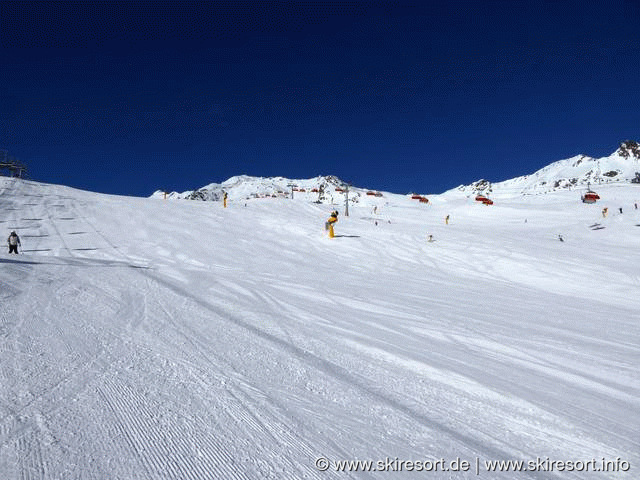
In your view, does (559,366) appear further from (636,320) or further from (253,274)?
(253,274)

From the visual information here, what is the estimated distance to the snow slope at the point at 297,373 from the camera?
2.87 metres

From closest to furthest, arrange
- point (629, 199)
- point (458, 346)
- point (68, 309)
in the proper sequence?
point (458, 346), point (68, 309), point (629, 199)

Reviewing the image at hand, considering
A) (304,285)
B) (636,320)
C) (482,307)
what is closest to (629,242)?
(636,320)

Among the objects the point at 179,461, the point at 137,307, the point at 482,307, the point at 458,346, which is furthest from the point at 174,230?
the point at 179,461

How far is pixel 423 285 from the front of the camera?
38.2 ft

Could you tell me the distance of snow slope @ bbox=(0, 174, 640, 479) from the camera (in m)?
2.87

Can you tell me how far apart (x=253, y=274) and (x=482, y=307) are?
6.56 meters

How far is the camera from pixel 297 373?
4.35m

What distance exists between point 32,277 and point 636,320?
13546mm

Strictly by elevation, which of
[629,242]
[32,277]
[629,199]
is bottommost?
[32,277]

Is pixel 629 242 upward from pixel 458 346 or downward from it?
upward

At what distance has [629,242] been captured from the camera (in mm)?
24938

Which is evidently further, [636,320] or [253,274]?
[253,274]

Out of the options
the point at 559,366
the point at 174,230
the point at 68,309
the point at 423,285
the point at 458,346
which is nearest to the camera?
the point at 559,366
